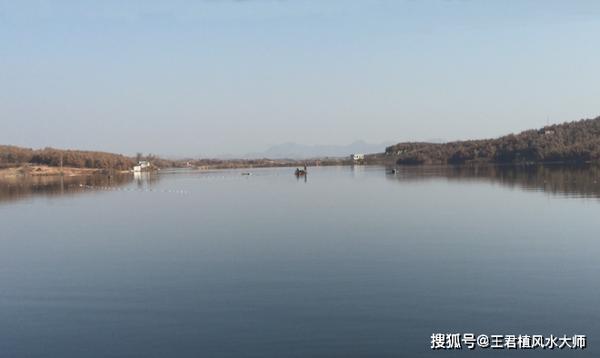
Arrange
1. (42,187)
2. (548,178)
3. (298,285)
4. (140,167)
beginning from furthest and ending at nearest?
(140,167), (42,187), (548,178), (298,285)

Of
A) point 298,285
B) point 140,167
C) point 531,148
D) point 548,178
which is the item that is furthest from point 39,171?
point 298,285

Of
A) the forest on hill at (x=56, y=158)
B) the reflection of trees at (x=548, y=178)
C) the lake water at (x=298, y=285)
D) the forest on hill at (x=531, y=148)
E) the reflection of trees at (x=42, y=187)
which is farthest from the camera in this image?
the forest on hill at (x=56, y=158)

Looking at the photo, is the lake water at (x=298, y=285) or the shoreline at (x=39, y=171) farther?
the shoreline at (x=39, y=171)

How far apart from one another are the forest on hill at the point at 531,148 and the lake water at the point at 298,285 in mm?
85536

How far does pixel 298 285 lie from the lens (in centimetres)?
1316

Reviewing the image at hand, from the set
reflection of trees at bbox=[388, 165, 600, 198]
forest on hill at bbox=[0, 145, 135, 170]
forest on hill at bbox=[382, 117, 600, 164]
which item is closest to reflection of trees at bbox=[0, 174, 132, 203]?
reflection of trees at bbox=[388, 165, 600, 198]

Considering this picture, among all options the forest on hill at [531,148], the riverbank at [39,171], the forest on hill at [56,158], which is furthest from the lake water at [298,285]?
the forest on hill at [56,158]

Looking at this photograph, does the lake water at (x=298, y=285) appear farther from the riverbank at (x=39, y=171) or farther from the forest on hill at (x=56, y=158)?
the forest on hill at (x=56, y=158)

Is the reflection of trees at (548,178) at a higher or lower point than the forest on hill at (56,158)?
lower

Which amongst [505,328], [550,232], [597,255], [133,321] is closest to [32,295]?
[133,321]

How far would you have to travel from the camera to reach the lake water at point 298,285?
9.82 m

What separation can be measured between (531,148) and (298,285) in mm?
111207

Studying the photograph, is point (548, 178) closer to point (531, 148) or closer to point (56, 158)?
point (531, 148)

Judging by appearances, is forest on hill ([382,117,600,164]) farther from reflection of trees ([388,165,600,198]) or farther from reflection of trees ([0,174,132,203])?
reflection of trees ([0,174,132,203])
